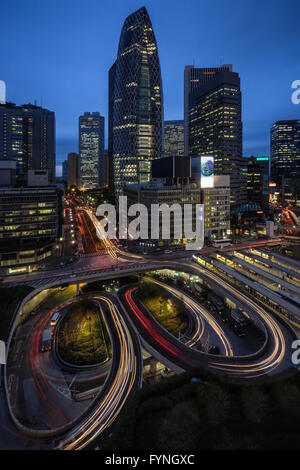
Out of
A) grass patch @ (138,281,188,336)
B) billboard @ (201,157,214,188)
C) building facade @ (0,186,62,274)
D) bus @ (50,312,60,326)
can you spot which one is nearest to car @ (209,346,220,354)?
grass patch @ (138,281,188,336)

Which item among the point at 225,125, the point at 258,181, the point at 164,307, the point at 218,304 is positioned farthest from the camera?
the point at 258,181

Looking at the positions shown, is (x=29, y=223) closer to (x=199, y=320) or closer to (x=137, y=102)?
(x=199, y=320)

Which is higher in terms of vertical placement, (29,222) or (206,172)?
(206,172)

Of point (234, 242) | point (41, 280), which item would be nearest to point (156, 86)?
point (234, 242)

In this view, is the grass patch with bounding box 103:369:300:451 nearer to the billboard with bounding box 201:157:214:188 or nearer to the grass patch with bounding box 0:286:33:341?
the grass patch with bounding box 0:286:33:341

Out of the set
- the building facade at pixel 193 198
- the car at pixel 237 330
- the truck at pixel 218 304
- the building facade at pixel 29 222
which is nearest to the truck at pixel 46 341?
the building facade at pixel 29 222

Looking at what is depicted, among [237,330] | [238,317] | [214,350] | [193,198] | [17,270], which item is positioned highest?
[193,198]

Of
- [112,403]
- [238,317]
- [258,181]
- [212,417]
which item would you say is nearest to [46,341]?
[112,403]
